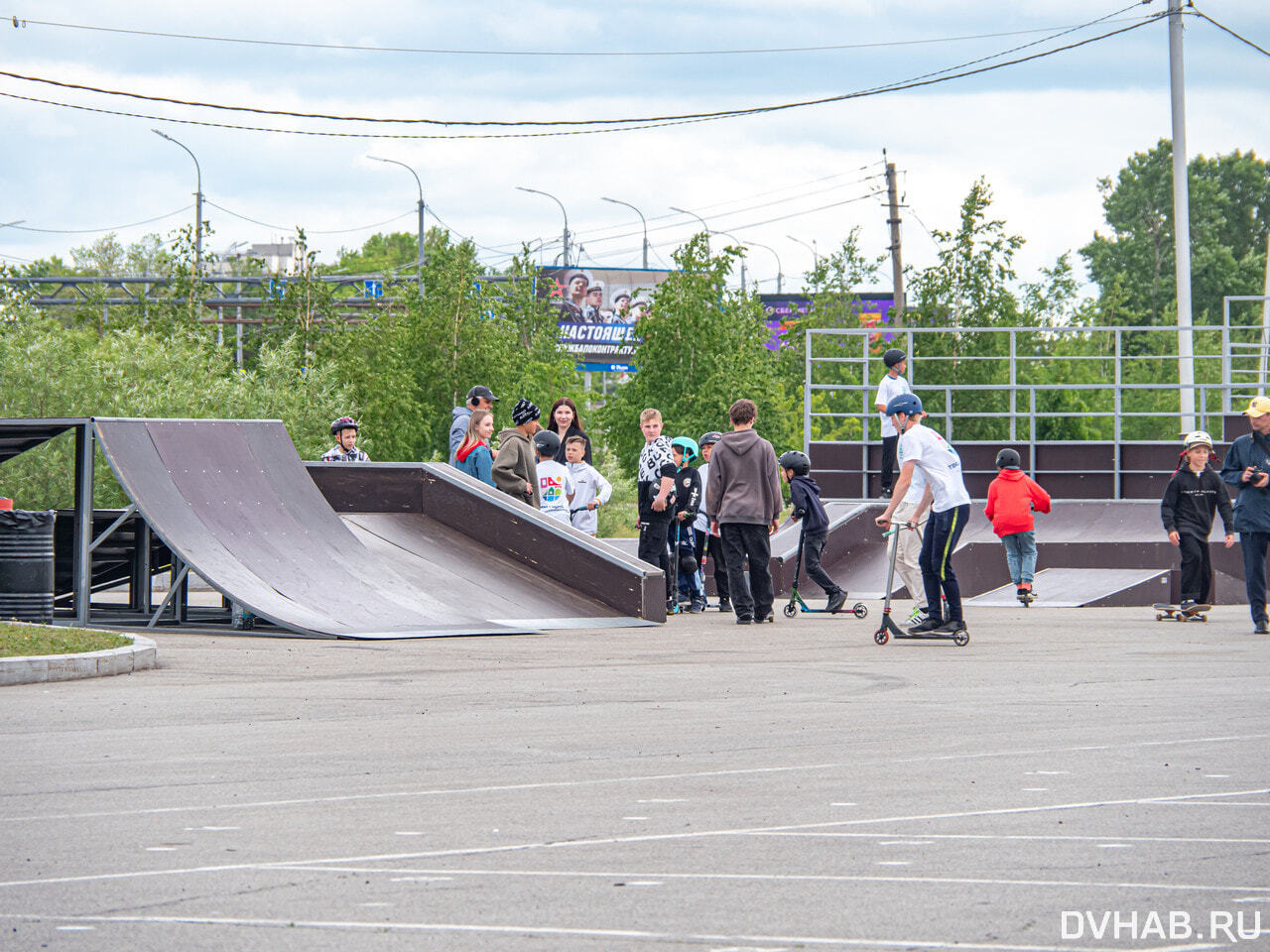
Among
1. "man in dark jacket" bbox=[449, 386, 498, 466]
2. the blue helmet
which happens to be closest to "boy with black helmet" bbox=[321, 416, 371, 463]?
"man in dark jacket" bbox=[449, 386, 498, 466]

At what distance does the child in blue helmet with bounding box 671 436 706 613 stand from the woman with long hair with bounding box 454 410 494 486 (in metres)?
2.00

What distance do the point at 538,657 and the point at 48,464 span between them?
18.8 meters

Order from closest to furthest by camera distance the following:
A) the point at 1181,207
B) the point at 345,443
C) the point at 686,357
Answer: the point at 345,443 → the point at 1181,207 → the point at 686,357

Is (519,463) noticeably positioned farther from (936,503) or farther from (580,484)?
(936,503)

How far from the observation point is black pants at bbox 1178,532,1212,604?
16469mm

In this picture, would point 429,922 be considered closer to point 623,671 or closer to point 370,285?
point 623,671

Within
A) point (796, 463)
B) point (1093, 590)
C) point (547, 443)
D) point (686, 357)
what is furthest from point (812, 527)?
point (686, 357)

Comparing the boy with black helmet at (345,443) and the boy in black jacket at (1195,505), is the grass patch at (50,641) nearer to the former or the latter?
the boy with black helmet at (345,443)

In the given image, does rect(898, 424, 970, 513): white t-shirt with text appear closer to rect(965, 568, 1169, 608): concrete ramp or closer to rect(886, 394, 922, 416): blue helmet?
rect(886, 394, 922, 416): blue helmet

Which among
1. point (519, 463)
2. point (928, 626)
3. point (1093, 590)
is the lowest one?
point (1093, 590)

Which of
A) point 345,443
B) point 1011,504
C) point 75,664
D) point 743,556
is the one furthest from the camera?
point 1011,504

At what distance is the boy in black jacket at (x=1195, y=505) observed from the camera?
16.4 meters

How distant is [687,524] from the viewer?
17.2 m

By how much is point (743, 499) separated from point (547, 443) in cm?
221
